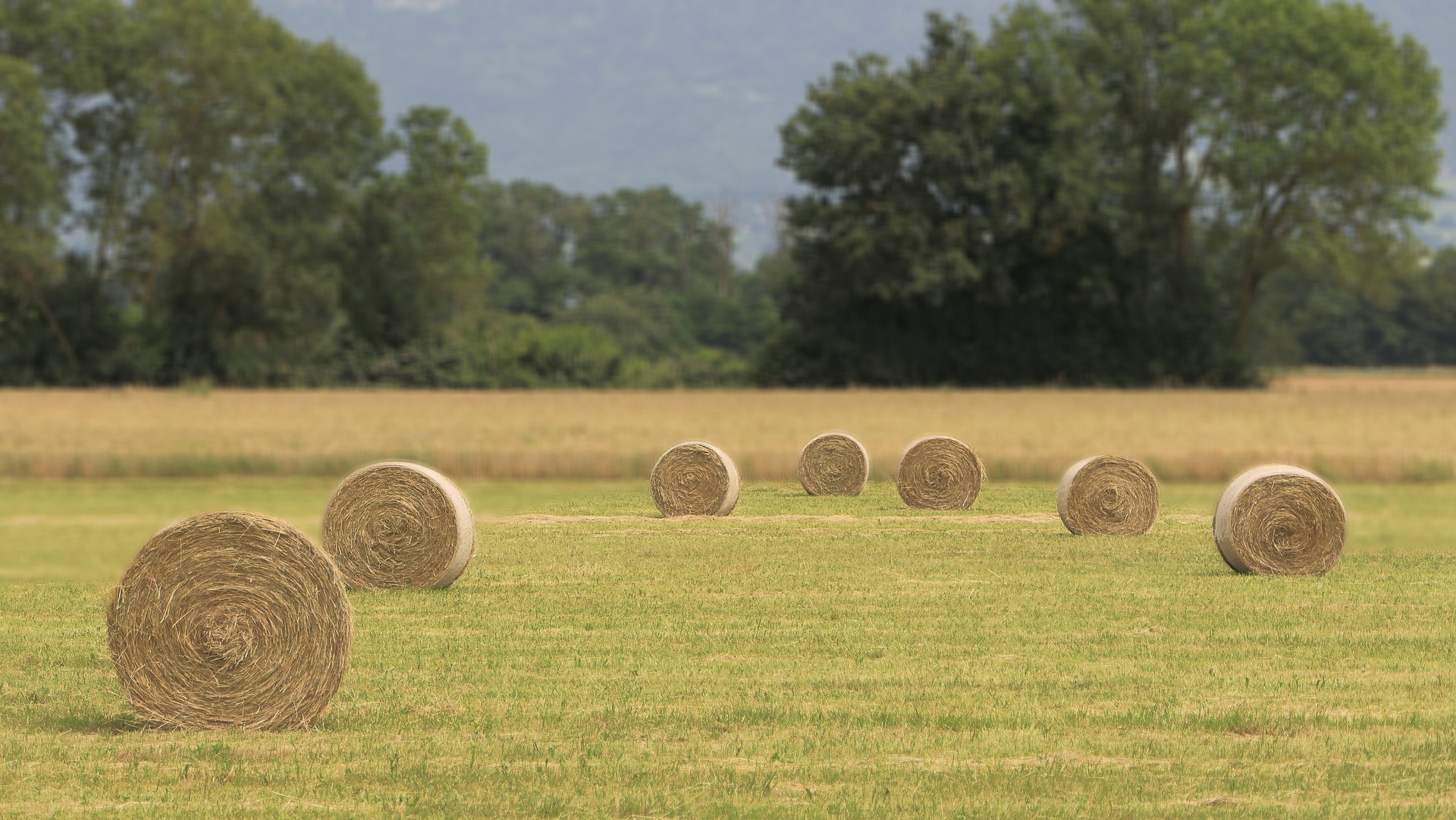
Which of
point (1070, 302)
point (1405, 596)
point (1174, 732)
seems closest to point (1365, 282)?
point (1070, 302)

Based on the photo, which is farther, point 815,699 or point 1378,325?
point 1378,325

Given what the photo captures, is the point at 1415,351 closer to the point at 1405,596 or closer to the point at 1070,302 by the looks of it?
the point at 1070,302

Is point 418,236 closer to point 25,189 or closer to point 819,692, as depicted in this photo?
point 25,189

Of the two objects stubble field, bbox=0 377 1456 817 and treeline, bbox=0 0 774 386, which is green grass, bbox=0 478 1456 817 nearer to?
stubble field, bbox=0 377 1456 817

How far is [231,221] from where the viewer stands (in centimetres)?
→ 5794

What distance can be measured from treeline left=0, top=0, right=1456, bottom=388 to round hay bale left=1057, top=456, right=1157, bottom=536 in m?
36.6

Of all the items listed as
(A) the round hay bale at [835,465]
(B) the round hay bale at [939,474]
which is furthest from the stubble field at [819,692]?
(A) the round hay bale at [835,465]

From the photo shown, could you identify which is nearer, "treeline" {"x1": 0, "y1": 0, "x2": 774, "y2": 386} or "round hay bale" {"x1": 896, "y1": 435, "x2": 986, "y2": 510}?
"round hay bale" {"x1": 896, "y1": 435, "x2": 986, "y2": 510}

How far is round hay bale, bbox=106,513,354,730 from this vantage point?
27.7 ft

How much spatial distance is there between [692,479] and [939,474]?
11.1 feet

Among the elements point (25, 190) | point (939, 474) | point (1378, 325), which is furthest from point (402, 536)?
point (1378, 325)

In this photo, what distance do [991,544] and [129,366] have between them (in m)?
47.5

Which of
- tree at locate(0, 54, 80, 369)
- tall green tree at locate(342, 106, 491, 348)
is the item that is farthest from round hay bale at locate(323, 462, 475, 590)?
tall green tree at locate(342, 106, 491, 348)

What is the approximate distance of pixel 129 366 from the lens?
57969 millimetres
